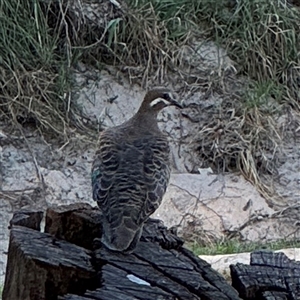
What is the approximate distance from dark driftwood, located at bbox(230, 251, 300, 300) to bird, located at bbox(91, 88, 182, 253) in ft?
1.28

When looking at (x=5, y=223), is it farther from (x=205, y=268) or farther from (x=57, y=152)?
(x=205, y=268)

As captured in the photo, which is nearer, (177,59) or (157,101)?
(157,101)

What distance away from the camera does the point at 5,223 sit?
6.75 meters

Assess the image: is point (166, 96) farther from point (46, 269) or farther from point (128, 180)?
point (46, 269)

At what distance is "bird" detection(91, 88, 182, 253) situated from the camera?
12.0 ft

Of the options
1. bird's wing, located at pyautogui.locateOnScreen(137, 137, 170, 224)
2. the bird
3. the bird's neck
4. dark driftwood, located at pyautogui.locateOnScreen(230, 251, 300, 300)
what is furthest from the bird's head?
dark driftwood, located at pyautogui.locateOnScreen(230, 251, 300, 300)

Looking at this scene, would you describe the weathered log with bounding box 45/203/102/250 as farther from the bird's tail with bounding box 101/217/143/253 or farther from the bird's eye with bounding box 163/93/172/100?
the bird's eye with bounding box 163/93/172/100

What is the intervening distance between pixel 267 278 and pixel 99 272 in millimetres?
543

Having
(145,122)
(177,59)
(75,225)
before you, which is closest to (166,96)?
(145,122)

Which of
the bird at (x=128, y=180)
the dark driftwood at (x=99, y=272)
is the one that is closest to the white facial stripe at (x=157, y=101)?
the bird at (x=128, y=180)

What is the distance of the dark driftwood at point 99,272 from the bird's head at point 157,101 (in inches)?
70.2

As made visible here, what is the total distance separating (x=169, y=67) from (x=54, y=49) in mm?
901

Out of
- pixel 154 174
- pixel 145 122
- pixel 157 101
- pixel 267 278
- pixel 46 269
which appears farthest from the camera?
pixel 157 101

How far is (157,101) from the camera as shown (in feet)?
17.8
